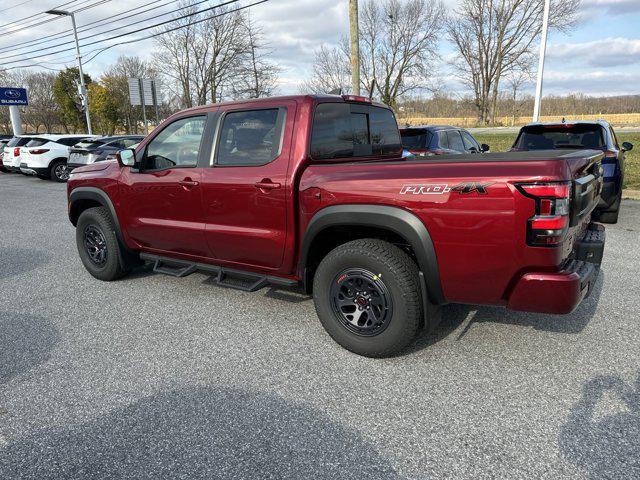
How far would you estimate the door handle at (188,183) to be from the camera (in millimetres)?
3933

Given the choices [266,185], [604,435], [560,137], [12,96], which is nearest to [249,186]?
[266,185]

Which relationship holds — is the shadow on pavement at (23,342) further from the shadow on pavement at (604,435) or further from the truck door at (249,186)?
the shadow on pavement at (604,435)

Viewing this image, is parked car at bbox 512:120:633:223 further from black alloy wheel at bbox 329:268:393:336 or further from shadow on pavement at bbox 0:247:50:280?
shadow on pavement at bbox 0:247:50:280

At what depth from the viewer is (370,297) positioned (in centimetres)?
315

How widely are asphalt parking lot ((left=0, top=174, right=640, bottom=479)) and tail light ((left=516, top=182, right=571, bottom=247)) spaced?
0.95 metres

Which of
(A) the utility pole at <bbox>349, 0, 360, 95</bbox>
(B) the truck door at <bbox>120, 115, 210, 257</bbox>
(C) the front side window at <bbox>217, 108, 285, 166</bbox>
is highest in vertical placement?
(A) the utility pole at <bbox>349, 0, 360, 95</bbox>

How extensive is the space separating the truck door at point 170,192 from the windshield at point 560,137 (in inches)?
210

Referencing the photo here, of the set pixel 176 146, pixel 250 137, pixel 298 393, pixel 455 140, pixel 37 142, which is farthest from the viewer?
pixel 37 142

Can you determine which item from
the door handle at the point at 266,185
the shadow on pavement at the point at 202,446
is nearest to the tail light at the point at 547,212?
the shadow on pavement at the point at 202,446

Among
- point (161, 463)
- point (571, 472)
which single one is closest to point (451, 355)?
point (571, 472)

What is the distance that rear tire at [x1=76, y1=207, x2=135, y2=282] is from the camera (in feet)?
15.8

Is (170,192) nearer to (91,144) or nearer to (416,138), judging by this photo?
(416,138)

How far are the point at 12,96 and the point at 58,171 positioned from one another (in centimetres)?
1378

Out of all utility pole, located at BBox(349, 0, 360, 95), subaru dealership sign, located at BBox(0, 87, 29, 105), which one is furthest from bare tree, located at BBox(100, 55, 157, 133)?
utility pole, located at BBox(349, 0, 360, 95)
